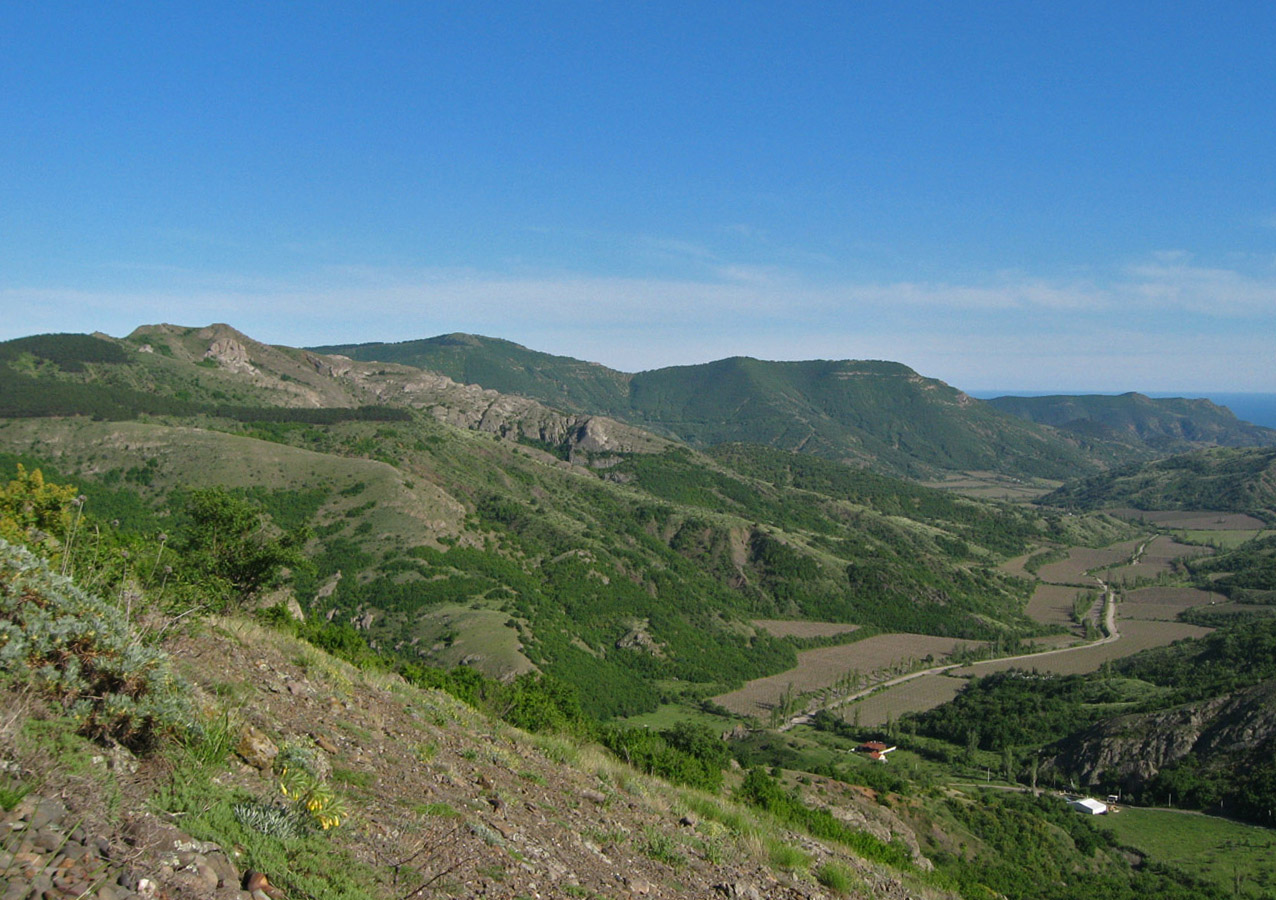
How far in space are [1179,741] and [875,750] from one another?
36905 millimetres

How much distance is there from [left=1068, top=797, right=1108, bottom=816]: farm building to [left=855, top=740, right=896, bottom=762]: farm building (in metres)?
25.8

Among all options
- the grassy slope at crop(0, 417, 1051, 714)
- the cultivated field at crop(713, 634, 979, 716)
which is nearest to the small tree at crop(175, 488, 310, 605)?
the grassy slope at crop(0, 417, 1051, 714)

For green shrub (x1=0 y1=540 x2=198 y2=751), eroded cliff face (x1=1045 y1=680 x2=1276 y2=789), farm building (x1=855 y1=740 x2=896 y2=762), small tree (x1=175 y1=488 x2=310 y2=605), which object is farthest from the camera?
farm building (x1=855 y1=740 x2=896 y2=762)

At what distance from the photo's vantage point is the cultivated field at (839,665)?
463 feet

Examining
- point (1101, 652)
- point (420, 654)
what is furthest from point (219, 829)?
point (1101, 652)

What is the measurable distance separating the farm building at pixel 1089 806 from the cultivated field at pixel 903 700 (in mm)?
44311

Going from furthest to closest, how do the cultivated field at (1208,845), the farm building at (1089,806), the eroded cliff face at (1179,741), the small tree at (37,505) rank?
1. the eroded cliff face at (1179,741)
2. the farm building at (1089,806)
3. the cultivated field at (1208,845)
4. the small tree at (37,505)

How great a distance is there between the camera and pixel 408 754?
13594 millimetres

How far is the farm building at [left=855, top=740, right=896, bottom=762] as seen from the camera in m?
104

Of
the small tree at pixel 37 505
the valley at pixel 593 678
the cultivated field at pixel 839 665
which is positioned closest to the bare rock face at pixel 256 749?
the valley at pixel 593 678

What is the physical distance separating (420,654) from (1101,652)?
146 meters

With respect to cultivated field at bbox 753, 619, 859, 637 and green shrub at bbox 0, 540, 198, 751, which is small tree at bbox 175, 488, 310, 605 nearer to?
green shrub at bbox 0, 540, 198, 751

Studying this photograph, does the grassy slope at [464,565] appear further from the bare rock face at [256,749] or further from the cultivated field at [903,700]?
the bare rock face at [256,749]

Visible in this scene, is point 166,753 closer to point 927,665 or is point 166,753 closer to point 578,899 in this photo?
point 578,899
